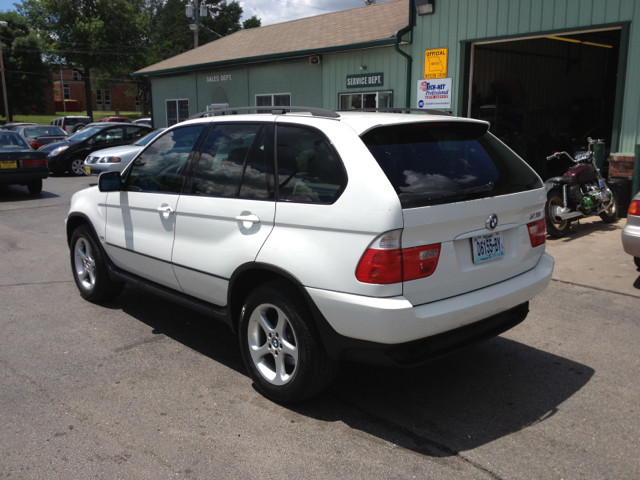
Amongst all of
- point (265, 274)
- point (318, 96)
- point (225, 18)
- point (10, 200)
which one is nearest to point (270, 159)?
point (265, 274)

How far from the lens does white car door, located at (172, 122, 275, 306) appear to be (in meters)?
3.78

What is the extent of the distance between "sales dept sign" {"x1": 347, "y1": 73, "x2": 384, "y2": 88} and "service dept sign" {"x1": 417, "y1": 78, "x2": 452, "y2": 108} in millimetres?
1356

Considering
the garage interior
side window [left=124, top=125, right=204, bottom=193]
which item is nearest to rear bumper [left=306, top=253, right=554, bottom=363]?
side window [left=124, top=125, right=204, bottom=193]

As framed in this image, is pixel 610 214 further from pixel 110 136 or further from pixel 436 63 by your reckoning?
pixel 110 136

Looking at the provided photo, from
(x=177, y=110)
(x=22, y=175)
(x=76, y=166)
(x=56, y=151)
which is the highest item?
(x=177, y=110)

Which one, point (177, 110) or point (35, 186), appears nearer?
point (35, 186)

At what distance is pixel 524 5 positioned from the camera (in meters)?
11.2

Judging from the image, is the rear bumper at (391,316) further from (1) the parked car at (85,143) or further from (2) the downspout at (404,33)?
(1) the parked car at (85,143)

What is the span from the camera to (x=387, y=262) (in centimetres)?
312

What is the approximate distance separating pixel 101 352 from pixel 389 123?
287 cm

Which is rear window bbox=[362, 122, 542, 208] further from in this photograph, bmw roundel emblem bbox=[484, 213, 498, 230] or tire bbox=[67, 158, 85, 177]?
tire bbox=[67, 158, 85, 177]

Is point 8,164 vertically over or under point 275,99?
under

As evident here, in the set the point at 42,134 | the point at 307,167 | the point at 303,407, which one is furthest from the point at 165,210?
the point at 42,134

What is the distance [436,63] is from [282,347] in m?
11.0
